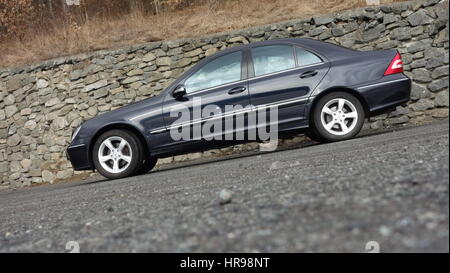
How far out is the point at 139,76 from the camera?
1074 cm

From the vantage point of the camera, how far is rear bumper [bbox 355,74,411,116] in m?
6.42

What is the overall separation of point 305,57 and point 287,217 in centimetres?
486

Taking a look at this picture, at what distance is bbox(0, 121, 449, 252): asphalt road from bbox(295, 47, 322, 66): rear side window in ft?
9.83

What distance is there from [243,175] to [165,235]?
226 centimetres

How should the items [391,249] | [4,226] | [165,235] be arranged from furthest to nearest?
[4,226] → [165,235] → [391,249]

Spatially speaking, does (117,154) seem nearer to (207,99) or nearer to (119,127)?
(119,127)

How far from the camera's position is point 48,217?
3768mm

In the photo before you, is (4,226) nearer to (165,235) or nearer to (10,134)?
(165,235)

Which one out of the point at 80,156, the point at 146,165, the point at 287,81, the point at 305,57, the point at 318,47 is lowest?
the point at 146,165

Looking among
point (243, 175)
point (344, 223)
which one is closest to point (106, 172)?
point (243, 175)

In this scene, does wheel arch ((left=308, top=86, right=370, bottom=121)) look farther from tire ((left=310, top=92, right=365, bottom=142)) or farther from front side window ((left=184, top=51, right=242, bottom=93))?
front side window ((left=184, top=51, right=242, bottom=93))

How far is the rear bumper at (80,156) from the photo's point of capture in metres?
6.90

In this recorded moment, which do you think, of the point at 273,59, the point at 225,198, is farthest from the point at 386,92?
the point at 225,198

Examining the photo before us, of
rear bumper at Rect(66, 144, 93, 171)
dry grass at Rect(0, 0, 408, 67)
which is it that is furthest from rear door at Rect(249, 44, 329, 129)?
dry grass at Rect(0, 0, 408, 67)
